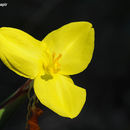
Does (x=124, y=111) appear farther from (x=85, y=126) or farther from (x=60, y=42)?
(x=60, y=42)

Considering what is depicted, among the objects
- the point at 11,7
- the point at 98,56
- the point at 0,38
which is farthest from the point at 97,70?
the point at 0,38

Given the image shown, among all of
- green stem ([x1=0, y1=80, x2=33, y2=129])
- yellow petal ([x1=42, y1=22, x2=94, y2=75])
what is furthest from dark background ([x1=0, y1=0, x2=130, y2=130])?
green stem ([x1=0, y1=80, x2=33, y2=129])

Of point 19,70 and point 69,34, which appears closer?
point 19,70

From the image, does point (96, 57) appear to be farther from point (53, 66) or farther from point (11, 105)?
point (11, 105)

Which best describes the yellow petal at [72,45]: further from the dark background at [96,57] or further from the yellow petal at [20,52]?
the dark background at [96,57]

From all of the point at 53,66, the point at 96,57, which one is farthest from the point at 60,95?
the point at 96,57

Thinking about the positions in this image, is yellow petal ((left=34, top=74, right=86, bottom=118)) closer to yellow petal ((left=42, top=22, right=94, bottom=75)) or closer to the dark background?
yellow petal ((left=42, top=22, right=94, bottom=75))
